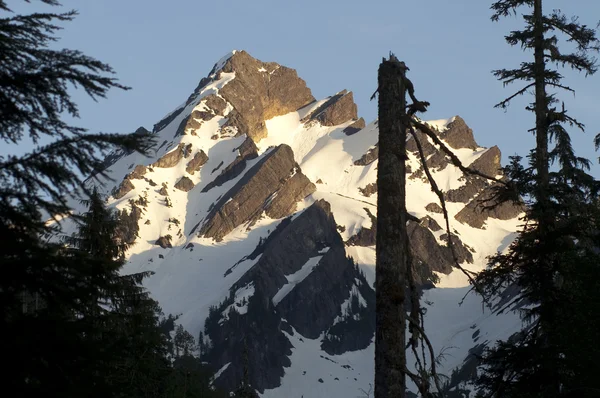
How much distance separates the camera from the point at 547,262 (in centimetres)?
2209

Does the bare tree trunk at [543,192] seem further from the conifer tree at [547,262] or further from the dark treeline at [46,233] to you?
the dark treeline at [46,233]

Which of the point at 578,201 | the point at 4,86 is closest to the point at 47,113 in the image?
the point at 4,86

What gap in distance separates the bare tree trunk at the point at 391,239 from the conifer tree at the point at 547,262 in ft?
22.8

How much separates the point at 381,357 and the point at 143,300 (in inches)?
854

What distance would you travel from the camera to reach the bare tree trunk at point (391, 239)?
11.2 metres

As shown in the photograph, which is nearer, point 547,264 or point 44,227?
point 44,227

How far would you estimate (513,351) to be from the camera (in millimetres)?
21656

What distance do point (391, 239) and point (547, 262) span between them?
11.9m

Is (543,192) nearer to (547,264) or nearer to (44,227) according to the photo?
(547,264)

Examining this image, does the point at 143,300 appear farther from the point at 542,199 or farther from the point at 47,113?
the point at 47,113

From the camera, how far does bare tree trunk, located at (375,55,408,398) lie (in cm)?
1117

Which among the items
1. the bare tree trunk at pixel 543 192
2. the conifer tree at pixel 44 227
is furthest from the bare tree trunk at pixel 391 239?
the bare tree trunk at pixel 543 192

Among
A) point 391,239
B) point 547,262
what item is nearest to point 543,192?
point 547,262

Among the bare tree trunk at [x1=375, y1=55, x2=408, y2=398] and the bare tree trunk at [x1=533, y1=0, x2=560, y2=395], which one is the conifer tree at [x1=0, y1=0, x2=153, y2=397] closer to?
the bare tree trunk at [x1=375, y1=55, x2=408, y2=398]
